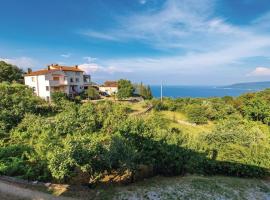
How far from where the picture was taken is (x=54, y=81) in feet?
120

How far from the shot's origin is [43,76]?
35562 mm

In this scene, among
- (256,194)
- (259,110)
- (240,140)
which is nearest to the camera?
(256,194)

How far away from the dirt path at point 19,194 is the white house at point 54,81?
27686 mm

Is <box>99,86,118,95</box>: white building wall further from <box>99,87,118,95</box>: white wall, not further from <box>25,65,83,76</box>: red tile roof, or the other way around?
<box>25,65,83,76</box>: red tile roof

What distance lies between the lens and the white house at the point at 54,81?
117ft

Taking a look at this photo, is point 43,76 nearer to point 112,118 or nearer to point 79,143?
point 112,118

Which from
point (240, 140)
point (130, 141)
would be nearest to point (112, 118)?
point (130, 141)

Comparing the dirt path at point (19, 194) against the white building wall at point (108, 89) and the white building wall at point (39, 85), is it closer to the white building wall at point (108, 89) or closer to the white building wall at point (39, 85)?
the white building wall at point (39, 85)

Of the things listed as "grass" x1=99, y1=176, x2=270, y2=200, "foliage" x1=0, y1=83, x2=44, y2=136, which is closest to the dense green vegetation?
"foliage" x1=0, y1=83, x2=44, y2=136

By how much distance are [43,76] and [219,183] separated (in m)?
32.5

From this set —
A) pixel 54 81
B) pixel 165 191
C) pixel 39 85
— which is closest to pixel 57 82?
pixel 54 81

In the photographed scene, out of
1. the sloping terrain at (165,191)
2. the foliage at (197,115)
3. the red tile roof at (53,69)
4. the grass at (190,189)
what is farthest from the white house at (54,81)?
the grass at (190,189)

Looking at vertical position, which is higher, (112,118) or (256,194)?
(112,118)

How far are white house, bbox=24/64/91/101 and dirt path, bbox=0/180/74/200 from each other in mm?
27686
